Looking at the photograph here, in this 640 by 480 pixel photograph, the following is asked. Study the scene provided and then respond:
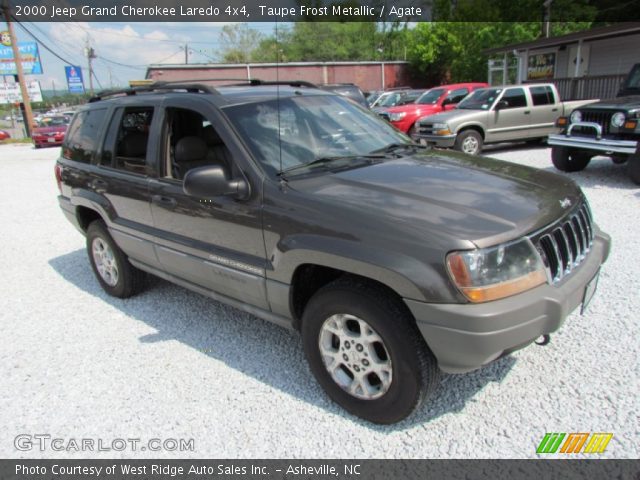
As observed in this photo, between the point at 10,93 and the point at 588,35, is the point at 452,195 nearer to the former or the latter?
the point at 588,35

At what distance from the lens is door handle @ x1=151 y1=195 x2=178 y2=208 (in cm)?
352

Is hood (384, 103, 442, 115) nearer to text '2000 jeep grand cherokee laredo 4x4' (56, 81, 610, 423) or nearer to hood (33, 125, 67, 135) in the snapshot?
text '2000 jeep grand cherokee laredo 4x4' (56, 81, 610, 423)

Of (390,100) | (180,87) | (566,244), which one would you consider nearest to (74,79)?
(390,100)

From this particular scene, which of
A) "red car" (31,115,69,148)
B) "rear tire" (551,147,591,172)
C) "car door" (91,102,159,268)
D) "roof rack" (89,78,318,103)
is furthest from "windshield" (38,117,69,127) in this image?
"rear tire" (551,147,591,172)

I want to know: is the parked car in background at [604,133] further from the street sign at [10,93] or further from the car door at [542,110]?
the street sign at [10,93]

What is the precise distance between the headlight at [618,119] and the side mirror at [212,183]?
698 cm

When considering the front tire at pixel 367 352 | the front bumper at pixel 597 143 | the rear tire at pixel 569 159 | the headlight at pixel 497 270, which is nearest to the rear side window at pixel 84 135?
the front tire at pixel 367 352

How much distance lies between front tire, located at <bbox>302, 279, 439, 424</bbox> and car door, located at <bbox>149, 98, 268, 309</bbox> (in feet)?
1.68

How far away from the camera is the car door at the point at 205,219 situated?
3018mm

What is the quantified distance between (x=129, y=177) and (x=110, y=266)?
1.12 meters

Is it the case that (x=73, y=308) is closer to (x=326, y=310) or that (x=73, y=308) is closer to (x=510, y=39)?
(x=326, y=310)

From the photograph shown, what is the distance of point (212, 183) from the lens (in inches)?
112

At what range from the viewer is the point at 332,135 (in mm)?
3422

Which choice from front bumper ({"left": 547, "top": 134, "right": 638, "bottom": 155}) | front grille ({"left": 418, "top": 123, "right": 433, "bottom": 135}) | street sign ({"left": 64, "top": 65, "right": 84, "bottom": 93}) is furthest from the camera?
street sign ({"left": 64, "top": 65, "right": 84, "bottom": 93})
